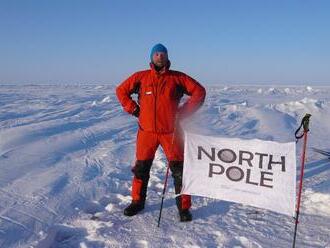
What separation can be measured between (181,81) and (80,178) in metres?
2.35

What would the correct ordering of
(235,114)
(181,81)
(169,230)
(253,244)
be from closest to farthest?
(253,244) < (169,230) < (181,81) < (235,114)

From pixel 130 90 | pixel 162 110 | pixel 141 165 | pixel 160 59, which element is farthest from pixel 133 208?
pixel 160 59

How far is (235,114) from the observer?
46.3 ft

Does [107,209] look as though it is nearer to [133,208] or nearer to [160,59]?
[133,208]

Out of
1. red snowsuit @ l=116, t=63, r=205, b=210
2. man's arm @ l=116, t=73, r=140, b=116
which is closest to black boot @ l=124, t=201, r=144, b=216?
red snowsuit @ l=116, t=63, r=205, b=210

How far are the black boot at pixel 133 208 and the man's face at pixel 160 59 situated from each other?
1.36m

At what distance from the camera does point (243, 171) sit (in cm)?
345

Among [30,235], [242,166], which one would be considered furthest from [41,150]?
[242,166]

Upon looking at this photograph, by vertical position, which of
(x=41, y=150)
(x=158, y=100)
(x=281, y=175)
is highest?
(x=158, y=100)

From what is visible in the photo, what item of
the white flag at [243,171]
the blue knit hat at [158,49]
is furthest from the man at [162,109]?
the white flag at [243,171]

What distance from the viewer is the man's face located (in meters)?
3.76

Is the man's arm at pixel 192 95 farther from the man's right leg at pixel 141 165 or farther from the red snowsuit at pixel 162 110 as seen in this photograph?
the man's right leg at pixel 141 165

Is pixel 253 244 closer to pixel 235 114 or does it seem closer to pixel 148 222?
pixel 148 222

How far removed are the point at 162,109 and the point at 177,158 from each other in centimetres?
48
